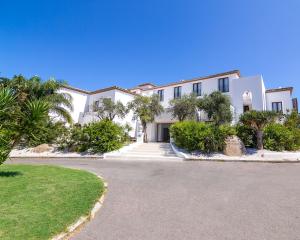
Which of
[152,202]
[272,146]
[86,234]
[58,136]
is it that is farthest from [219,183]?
[58,136]

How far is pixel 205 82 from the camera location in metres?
29.4

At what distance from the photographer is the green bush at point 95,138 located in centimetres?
1698

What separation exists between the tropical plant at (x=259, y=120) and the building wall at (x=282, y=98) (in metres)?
17.0

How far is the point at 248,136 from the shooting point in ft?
51.2

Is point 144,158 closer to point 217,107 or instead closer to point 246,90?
point 217,107

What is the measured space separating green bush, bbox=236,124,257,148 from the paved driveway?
783 centimetres

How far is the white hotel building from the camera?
84.7 ft

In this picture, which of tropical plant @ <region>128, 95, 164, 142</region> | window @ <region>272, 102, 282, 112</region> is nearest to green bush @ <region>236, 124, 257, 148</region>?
tropical plant @ <region>128, 95, 164, 142</region>

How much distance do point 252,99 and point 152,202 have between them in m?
24.6

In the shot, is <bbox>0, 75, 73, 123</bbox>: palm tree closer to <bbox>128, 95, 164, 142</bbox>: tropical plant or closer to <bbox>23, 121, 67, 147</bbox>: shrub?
<bbox>23, 121, 67, 147</bbox>: shrub

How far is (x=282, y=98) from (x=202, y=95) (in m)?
11.5

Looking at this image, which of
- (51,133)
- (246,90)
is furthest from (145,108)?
(246,90)

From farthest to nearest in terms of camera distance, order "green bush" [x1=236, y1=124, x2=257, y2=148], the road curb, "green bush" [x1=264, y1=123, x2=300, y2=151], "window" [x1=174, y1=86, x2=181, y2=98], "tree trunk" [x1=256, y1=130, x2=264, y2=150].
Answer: "window" [x1=174, y1=86, x2=181, y2=98], "green bush" [x1=236, y1=124, x2=257, y2=148], "tree trunk" [x1=256, y1=130, x2=264, y2=150], "green bush" [x1=264, y1=123, x2=300, y2=151], the road curb

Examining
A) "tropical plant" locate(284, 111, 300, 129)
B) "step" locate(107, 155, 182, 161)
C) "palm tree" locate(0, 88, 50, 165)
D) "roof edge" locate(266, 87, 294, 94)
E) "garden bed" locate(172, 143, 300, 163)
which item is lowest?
"step" locate(107, 155, 182, 161)
